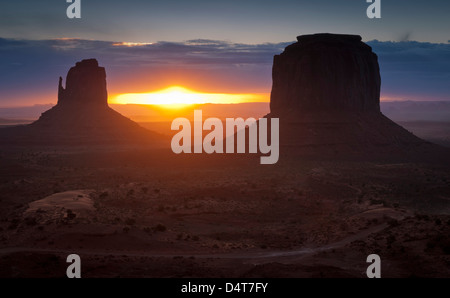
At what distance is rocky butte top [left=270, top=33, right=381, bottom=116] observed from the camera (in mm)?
95562

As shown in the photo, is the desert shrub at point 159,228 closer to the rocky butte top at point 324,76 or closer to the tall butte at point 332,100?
the tall butte at point 332,100

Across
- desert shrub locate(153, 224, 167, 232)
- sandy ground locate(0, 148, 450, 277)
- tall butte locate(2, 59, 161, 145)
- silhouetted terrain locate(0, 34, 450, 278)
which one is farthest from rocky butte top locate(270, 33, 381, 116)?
desert shrub locate(153, 224, 167, 232)

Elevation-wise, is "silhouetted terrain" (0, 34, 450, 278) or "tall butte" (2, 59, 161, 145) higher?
"tall butte" (2, 59, 161, 145)

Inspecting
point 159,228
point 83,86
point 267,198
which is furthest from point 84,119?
point 159,228

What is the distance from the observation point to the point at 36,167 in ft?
259

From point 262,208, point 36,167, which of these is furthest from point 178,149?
point 262,208

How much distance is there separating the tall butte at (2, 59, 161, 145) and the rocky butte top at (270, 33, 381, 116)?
45906 millimetres

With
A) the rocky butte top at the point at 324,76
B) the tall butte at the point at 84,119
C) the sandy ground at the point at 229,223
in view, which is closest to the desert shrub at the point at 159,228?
the sandy ground at the point at 229,223

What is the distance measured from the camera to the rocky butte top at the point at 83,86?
131750 millimetres

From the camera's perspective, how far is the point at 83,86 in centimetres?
13162

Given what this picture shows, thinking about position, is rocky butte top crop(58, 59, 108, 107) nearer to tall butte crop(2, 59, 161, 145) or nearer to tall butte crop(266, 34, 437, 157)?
tall butte crop(2, 59, 161, 145)

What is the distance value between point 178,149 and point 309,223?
5918 centimetres

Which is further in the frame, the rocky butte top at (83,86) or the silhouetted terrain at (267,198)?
the rocky butte top at (83,86)
